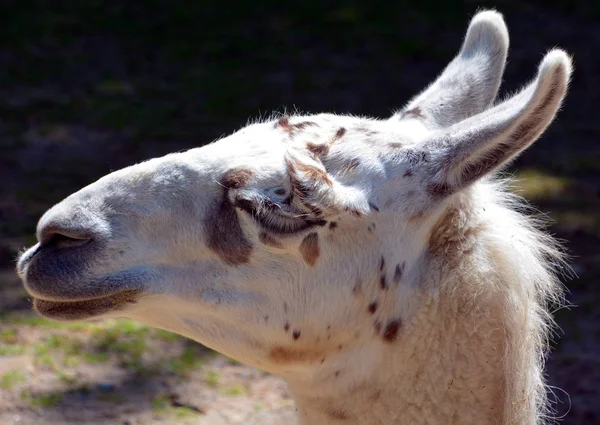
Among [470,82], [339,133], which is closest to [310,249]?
[339,133]

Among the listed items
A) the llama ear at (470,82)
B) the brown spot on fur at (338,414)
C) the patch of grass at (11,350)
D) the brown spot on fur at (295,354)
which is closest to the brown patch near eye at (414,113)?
the llama ear at (470,82)

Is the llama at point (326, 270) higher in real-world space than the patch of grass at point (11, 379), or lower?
higher

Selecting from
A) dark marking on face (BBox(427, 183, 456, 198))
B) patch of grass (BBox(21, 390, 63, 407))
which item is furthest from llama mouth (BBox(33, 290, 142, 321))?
patch of grass (BBox(21, 390, 63, 407))

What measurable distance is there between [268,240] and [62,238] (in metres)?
0.53

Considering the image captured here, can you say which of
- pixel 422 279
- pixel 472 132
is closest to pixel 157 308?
pixel 422 279

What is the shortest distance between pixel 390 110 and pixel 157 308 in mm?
4965

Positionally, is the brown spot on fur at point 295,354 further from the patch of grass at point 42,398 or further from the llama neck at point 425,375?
the patch of grass at point 42,398

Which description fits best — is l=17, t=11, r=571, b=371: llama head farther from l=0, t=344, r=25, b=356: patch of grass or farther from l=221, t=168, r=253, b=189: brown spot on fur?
l=0, t=344, r=25, b=356: patch of grass

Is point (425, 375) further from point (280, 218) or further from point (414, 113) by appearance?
point (414, 113)

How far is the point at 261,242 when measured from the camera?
248 centimetres

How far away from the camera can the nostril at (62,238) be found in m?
2.45

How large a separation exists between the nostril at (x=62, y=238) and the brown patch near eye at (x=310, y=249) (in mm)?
537

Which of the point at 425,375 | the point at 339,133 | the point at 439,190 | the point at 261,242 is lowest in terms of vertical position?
the point at 425,375

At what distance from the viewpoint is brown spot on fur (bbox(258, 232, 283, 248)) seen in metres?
2.46
